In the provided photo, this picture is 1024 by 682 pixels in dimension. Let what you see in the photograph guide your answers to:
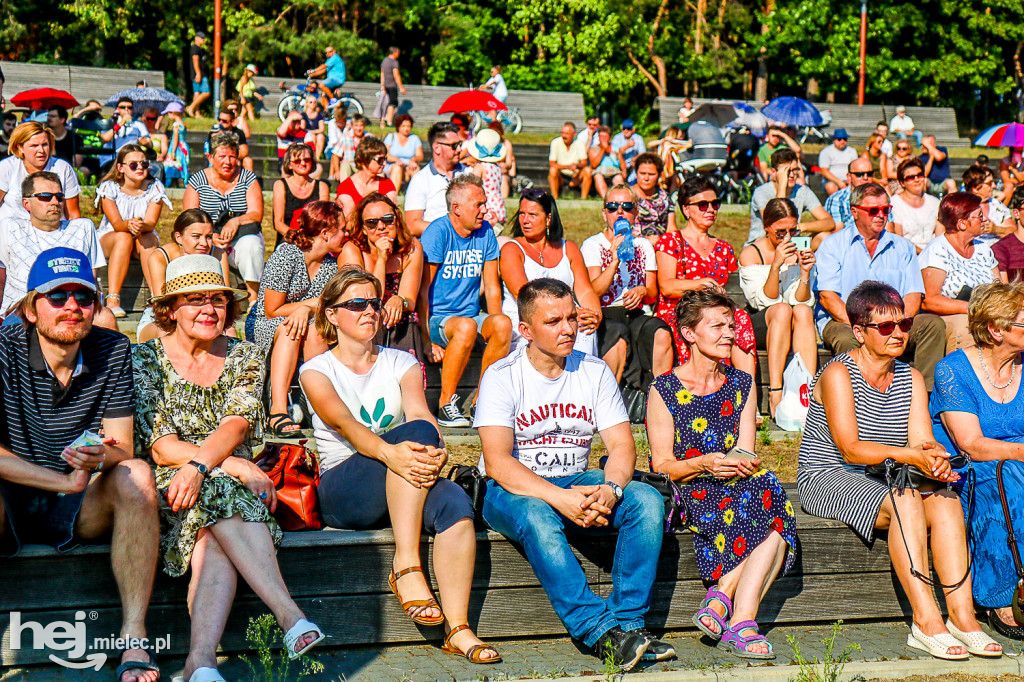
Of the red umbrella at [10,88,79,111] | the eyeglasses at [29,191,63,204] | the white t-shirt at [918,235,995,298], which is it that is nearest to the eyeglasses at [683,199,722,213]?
the white t-shirt at [918,235,995,298]

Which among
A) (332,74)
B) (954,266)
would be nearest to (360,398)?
(954,266)

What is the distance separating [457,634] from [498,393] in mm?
962

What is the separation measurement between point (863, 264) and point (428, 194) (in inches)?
124

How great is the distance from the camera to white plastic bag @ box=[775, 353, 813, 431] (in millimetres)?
6547

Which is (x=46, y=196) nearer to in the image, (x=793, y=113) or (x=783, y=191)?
(x=783, y=191)

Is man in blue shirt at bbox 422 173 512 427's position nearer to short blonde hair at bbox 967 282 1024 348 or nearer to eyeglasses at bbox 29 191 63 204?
eyeglasses at bbox 29 191 63 204

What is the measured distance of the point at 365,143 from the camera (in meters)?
8.19

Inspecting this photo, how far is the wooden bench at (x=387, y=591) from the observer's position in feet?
12.7

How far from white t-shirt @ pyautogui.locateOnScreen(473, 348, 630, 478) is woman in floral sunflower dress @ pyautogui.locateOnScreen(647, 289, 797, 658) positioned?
0.27 meters

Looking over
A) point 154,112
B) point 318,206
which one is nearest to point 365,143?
point 318,206

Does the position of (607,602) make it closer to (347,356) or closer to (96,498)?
(347,356)

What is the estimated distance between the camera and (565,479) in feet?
14.6

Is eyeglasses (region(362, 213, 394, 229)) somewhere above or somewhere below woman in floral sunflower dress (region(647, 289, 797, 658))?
above

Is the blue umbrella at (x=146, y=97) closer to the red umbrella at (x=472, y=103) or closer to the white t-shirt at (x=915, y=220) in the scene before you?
the red umbrella at (x=472, y=103)
